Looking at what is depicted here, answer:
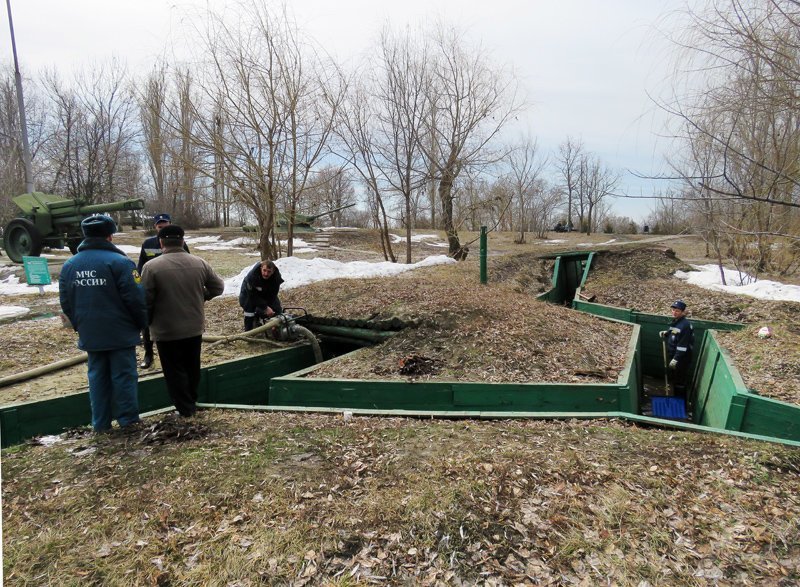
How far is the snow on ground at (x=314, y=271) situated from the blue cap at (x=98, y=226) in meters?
6.44

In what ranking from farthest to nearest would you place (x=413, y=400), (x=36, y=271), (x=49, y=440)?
(x=36, y=271) < (x=413, y=400) < (x=49, y=440)

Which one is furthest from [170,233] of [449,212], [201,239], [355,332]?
[201,239]

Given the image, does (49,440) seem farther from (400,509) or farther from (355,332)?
(355,332)

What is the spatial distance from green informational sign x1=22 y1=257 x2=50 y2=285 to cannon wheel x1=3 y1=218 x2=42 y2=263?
187 inches

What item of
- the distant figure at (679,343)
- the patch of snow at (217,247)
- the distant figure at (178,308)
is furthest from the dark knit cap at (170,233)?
the patch of snow at (217,247)

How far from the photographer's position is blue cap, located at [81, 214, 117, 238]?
3660 mm

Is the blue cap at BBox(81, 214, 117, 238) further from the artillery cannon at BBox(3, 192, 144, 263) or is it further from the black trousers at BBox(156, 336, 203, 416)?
the artillery cannon at BBox(3, 192, 144, 263)

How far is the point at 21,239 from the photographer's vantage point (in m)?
15.4

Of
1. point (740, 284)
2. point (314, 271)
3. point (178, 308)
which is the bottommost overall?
point (740, 284)

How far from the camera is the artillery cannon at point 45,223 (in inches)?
599

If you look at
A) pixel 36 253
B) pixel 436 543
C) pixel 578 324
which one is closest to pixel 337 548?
pixel 436 543

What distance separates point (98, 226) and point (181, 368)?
135cm

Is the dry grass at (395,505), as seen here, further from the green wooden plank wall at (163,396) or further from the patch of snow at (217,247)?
the patch of snow at (217,247)

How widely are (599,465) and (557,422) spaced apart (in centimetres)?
91
